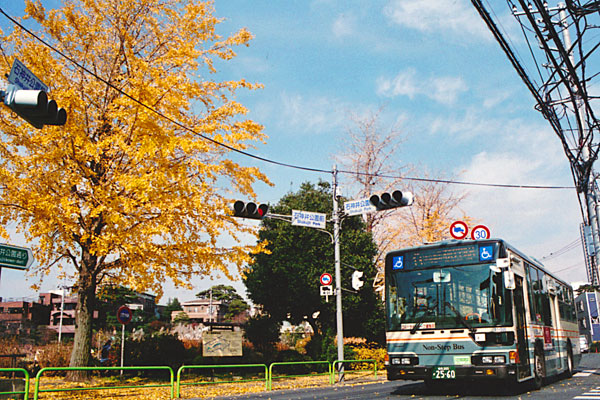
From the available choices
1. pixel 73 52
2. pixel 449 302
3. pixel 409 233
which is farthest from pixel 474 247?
pixel 409 233

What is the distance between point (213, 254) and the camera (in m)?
15.0

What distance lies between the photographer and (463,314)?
33.1 feet

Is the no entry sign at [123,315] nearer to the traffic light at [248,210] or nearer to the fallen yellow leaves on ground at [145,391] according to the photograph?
the fallen yellow leaves on ground at [145,391]

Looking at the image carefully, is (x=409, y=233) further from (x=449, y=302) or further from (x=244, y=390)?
(x=449, y=302)

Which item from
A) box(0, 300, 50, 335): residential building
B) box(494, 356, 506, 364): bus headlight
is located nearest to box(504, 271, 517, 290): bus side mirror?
box(494, 356, 506, 364): bus headlight

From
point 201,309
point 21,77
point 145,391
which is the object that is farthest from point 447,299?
point 201,309

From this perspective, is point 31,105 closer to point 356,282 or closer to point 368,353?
point 356,282

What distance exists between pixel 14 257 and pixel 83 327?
6984mm

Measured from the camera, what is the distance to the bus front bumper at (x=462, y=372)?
9.54 m

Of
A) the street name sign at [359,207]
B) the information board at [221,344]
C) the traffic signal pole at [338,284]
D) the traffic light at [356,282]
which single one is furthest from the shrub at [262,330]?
the street name sign at [359,207]

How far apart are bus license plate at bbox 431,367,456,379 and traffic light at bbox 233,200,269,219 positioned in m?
6.69

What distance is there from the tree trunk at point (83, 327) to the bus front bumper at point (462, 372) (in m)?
8.90

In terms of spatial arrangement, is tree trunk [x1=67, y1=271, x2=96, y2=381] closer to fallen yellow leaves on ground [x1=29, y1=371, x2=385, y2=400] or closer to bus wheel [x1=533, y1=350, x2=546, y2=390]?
fallen yellow leaves on ground [x1=29, y1=371, x2=385, y2=400]

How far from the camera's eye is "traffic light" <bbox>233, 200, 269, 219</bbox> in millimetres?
14447
